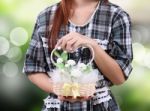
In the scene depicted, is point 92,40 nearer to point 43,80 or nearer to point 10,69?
point 43,80

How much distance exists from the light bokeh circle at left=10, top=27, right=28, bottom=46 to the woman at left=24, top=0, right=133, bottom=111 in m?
Result: 0.78

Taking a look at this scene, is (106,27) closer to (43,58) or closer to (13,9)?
(43,58)

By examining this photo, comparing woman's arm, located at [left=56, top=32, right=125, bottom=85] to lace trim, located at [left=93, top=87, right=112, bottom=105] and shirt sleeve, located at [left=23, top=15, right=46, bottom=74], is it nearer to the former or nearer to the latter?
lace trim, located at [left=93, top=87, right=112, bottom=105]

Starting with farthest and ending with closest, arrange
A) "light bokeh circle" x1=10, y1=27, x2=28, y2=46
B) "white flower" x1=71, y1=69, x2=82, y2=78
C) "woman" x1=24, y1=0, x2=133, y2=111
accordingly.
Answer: "light bokeh circle" x1=10, y1=27, x2=28, y2=46 → "woman" x1=24, y1=0, x2=133, y2=111 → "white flower" x1=71, y1=69, x2=82, y2=78

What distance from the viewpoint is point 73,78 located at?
3.57 ft

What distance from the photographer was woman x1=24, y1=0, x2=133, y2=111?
118 centimetres

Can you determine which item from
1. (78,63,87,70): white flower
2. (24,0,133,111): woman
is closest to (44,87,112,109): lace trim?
(24,0,133,111): woman

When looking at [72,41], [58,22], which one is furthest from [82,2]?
[72,41]

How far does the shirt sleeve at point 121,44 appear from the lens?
1190mm

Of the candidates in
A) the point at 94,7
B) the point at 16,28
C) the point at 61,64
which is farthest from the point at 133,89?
the point at 61,64

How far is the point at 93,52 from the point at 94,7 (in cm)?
17

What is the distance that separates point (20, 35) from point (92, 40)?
3.10 feet

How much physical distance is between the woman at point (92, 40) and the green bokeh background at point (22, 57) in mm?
794

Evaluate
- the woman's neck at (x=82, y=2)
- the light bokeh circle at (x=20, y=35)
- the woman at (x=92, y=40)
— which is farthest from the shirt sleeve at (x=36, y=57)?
the light bokeh circle at (x=20, y=35)
